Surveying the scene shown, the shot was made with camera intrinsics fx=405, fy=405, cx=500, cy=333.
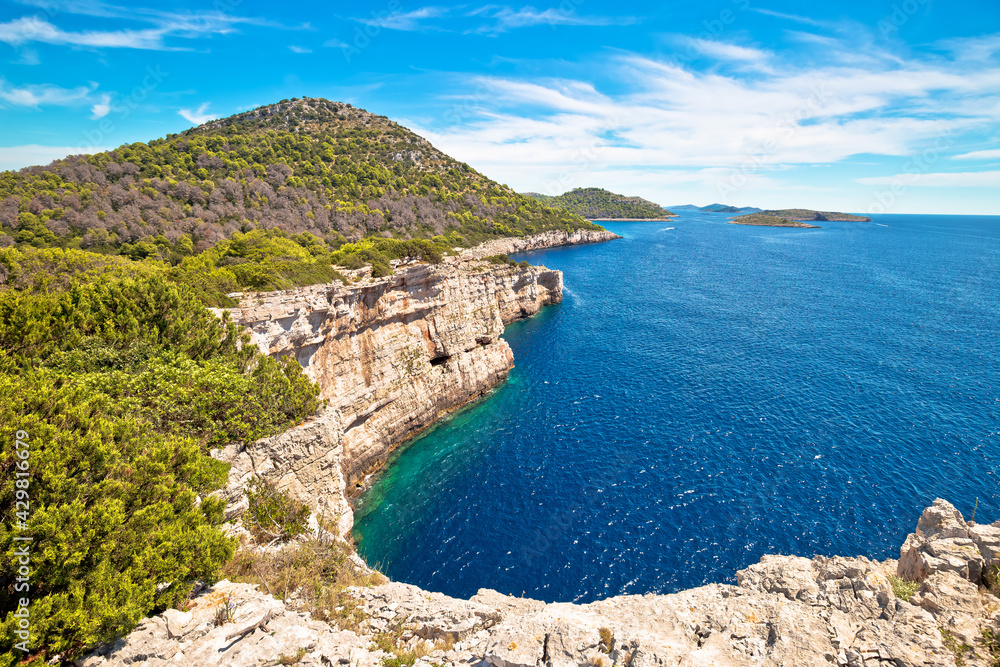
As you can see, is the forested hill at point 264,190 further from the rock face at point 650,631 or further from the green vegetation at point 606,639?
the green vegetation at point 606,639

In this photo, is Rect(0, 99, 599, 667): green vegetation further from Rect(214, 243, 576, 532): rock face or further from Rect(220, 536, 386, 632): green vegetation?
Rect(214, 243, 576, 532): rock face

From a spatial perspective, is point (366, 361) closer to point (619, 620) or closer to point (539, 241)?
point (619, 620)

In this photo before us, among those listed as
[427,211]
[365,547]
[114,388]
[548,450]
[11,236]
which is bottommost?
[365,547]

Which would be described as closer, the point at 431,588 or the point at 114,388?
the point at 114,388

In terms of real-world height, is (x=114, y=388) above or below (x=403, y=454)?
above

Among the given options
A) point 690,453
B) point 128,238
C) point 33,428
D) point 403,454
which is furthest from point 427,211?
point 33,428

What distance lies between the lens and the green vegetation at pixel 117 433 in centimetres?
989

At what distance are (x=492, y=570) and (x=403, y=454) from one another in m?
14.1

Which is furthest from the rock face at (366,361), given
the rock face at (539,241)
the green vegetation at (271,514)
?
the rock face at (539,241)

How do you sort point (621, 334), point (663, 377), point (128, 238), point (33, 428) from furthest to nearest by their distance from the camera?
1. point (621, 334)
2. point (128, 238)
3. point (663, 377)
4. point (33, 428)

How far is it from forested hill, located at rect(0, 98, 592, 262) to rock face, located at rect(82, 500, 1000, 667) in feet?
162

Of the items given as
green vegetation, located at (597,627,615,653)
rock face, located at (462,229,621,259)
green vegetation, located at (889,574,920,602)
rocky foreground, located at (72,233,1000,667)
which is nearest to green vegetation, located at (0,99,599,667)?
rocky foreground, located at (72,233,1000,667)

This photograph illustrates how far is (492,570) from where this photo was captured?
79.9 ft

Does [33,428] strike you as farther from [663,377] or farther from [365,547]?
[663,377]
